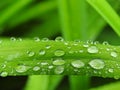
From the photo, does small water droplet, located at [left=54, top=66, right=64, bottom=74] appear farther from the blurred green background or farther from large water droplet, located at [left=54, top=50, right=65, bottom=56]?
the blurred green background

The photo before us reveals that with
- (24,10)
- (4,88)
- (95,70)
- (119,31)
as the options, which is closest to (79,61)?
(95,70)

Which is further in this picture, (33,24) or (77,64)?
(33,24)

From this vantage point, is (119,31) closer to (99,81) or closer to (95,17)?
(95,17)

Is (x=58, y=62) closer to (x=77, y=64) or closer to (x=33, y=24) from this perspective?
(x=77, y=64)

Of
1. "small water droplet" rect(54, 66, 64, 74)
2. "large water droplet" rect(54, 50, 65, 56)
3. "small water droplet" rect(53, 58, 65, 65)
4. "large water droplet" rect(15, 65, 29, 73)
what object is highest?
"large water droplet" rect(54, 50, 65, 56)

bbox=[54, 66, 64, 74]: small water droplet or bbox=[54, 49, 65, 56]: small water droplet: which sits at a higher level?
bbox=[54, 49, 65, 56]: small water droplet

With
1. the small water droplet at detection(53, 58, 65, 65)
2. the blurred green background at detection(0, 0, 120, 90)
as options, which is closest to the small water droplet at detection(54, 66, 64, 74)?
the small water droplet at detection(53, 58, 65, 65)

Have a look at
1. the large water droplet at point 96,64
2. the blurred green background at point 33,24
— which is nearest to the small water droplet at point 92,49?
the large water droplet at point 96,64

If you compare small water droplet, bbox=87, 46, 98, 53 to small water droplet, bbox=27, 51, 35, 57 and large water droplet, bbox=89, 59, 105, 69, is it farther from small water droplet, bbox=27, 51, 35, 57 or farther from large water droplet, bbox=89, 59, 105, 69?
small water droplet, bbox=27, 51, 35, 57

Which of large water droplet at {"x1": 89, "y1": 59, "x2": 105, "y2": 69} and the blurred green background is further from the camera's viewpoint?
the blurred green background

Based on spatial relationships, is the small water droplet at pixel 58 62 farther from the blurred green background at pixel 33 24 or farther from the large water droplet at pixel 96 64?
the blurred green background at pixel 33 24

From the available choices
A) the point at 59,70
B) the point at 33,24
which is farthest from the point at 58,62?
the point at 33,24
